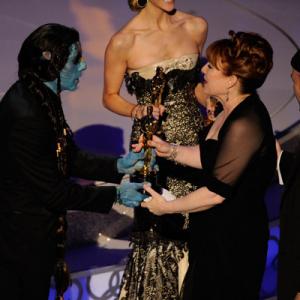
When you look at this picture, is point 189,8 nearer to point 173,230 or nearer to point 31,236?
point 173,230

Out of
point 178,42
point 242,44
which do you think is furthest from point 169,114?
A: point 242,44

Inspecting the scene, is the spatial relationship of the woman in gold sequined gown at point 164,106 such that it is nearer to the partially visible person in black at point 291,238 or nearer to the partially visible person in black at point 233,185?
the partially visible person in black at point 233,185

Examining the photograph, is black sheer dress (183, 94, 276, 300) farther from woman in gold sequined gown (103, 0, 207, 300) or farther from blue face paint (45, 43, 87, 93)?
blue face paint (45, 43, 87, 93)

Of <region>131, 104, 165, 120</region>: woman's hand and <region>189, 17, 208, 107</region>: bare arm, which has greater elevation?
<region>189, 17, 208, 107</region>: bare arm

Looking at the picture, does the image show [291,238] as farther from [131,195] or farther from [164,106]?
[164,106]

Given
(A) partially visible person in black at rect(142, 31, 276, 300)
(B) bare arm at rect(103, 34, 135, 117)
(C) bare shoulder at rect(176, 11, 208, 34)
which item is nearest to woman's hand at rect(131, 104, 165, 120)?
(B) bare arm at rect(103, 34, 135, 117)

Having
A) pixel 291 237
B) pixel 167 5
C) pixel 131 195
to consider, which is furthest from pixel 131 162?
pixel 291 237

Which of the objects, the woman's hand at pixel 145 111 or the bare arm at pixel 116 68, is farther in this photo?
the bare arm at pixel 116 68

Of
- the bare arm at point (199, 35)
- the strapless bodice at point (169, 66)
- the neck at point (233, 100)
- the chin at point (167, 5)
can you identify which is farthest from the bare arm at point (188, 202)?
the chin at point (167, 5)

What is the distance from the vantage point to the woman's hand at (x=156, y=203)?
2.74m

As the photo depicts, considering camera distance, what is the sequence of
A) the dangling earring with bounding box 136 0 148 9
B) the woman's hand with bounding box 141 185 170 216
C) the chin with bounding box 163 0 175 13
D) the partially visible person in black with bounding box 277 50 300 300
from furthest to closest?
the dangling earring with bounding box 136 0 148 9 → the chin with bounding box 163 0 175 13 → the woman's hand with bounding box 141 185 170 216 → the partially visible person in black with bounding box 277 50 300 300

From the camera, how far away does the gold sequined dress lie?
322 cm

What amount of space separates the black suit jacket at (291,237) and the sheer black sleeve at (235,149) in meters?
0.17

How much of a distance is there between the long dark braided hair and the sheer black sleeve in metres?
0.59
